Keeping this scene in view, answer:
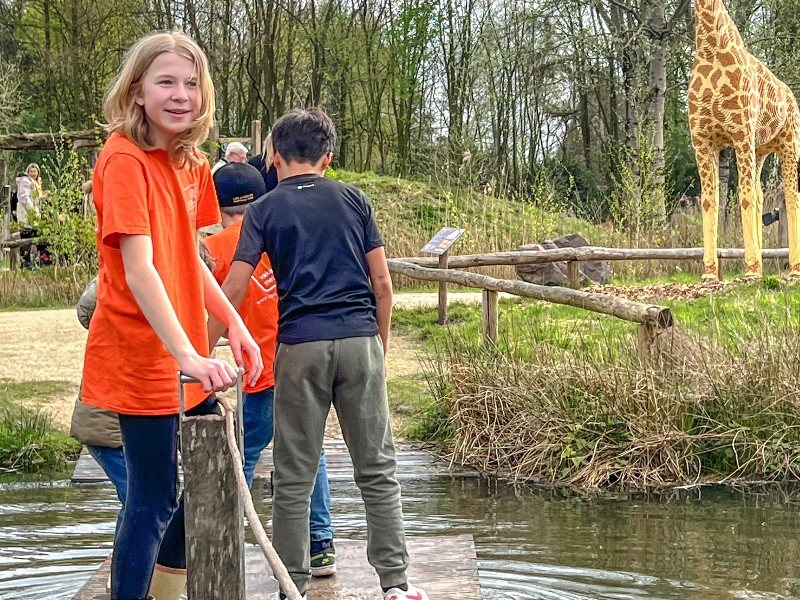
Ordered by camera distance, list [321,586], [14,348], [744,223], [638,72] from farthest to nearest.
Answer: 1. [638,72]
2. [744,223]
3. [14,348]
4. [321,586]

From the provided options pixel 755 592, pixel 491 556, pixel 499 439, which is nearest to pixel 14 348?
pixel 499 439

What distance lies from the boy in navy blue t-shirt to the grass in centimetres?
393

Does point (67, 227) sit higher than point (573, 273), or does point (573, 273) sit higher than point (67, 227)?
point (67, 227)

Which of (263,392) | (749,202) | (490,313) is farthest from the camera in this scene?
(749,202)

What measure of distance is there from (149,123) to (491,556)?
2755 mm

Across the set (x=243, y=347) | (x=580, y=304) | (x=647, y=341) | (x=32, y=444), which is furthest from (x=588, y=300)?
(x=243, y=347)

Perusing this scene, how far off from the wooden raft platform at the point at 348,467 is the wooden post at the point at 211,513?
3875 millimetres

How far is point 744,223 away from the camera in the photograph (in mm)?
11500

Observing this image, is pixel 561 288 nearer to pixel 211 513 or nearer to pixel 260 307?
pixel 260 307

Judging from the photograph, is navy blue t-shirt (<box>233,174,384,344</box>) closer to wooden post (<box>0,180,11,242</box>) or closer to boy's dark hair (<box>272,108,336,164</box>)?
boy's dark hair (<box>272,108,336,164</box>)

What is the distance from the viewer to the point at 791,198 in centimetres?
1216

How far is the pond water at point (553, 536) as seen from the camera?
182 inches

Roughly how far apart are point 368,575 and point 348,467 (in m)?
2.79

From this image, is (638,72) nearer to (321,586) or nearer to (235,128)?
(235,128)
